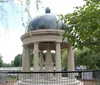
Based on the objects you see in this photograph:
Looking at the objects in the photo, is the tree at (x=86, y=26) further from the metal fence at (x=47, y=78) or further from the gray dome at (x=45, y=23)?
the gray dome at (x=45, y=23)

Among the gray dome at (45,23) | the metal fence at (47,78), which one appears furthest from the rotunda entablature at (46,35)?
the metal fence at (47,78)

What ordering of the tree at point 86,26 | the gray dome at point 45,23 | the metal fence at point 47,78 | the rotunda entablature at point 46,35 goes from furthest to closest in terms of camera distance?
the gray dome at point 45,23, the rotunda entablature at point 46,35, the metal fence at point 47,78, the tree at point 86,26

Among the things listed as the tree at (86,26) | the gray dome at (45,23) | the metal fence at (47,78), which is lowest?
the metal fence at (47,78)

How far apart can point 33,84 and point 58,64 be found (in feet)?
10.0

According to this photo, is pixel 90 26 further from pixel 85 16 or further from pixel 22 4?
pixel 22 4

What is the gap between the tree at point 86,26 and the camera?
919 cm

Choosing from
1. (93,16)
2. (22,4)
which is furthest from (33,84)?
(22,4)

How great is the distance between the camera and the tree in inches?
362

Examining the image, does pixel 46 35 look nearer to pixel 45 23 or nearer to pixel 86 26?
pixel 45 23

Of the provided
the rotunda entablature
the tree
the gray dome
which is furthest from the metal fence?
the gray dome

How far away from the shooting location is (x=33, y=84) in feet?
41.5

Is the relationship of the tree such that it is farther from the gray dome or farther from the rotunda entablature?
the gray dome

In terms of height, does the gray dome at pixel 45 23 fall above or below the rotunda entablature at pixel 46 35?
above

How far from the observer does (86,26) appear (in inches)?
363
